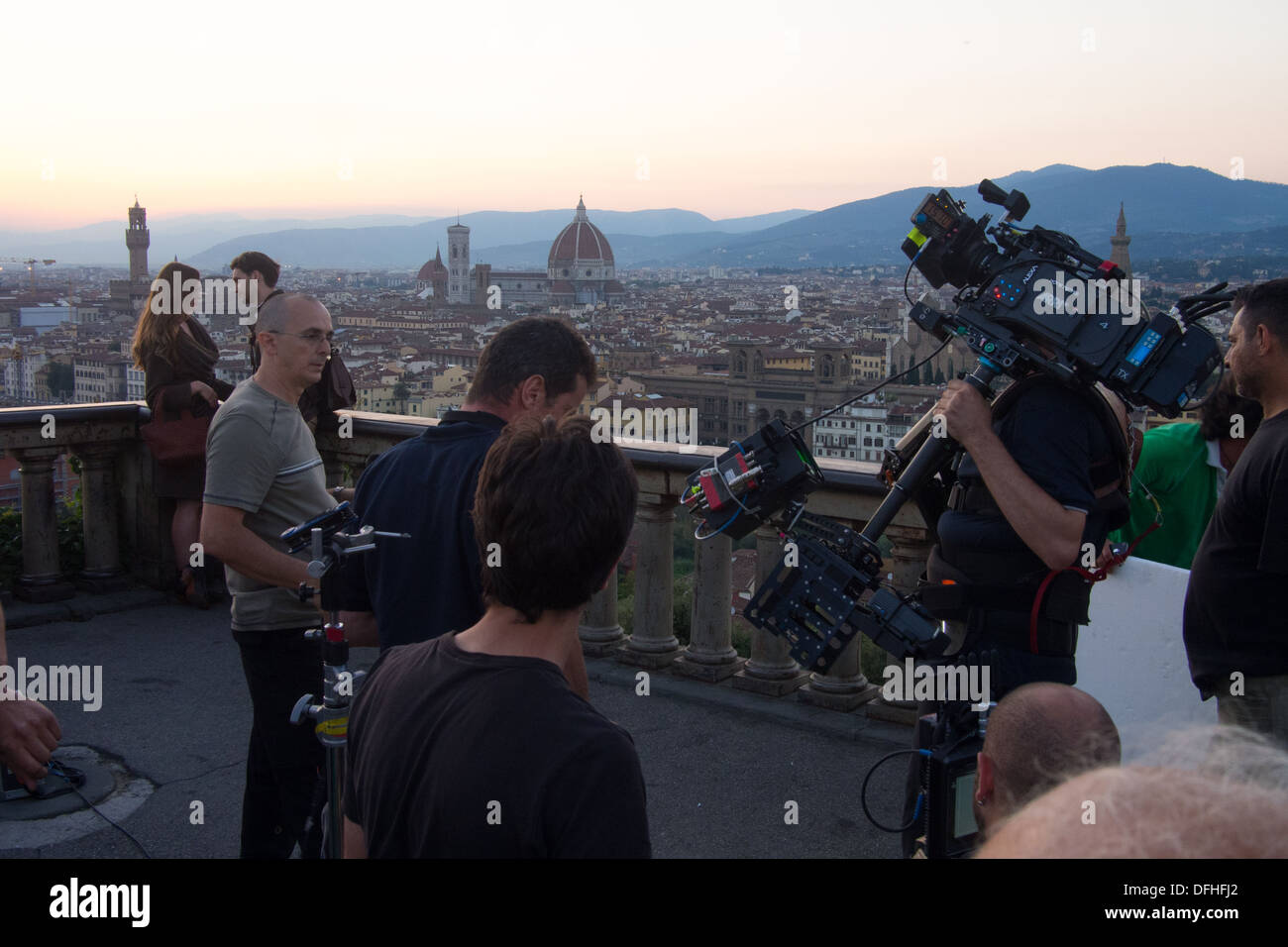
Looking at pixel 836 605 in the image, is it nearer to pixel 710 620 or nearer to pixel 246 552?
pixel 246 552

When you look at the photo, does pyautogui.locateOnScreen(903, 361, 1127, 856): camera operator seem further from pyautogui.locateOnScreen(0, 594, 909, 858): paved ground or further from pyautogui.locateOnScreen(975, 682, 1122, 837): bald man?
pyautogui.locateOnScreen(0, 594, 909, 858): paved ground

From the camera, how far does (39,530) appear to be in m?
6.80

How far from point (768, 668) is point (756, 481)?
2.58 m

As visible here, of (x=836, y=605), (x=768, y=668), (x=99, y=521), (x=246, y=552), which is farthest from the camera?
(x=99, y=521)

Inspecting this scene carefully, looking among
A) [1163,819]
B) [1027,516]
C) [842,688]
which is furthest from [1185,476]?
[1163,819]

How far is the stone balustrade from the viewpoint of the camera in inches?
197

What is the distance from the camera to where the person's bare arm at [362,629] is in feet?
9.41

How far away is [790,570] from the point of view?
8.73 ft

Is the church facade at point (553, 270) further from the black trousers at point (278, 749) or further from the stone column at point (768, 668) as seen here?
the black trousers at point (278, 749)

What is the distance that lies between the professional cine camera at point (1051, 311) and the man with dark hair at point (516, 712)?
1.26 m

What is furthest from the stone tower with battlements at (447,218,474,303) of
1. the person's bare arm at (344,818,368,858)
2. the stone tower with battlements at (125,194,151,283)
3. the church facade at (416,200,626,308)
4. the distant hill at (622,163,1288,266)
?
the person's bare arm at (344,818,368,858)

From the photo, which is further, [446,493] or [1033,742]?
[446,493]

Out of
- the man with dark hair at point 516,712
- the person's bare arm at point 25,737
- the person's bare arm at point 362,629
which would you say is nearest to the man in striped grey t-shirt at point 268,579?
the person's bare arm at point 362,629

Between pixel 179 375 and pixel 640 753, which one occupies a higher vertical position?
pixel 179 375
